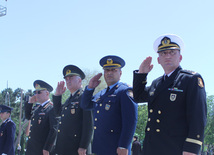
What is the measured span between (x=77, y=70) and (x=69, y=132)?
1377mm

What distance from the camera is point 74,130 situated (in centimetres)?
524

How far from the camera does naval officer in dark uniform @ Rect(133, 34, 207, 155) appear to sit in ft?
9.65

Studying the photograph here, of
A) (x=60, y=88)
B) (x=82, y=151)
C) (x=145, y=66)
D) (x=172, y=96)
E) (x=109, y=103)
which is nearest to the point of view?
(x=172, y=96)

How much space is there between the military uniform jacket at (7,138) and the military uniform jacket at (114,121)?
14.2 ft

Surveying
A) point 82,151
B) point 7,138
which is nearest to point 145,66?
point 82,151

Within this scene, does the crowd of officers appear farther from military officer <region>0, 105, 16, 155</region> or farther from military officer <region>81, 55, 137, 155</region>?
military officer <region>0, 105, 16, 155</region>

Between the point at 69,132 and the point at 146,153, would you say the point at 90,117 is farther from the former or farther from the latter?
the point at 146,153

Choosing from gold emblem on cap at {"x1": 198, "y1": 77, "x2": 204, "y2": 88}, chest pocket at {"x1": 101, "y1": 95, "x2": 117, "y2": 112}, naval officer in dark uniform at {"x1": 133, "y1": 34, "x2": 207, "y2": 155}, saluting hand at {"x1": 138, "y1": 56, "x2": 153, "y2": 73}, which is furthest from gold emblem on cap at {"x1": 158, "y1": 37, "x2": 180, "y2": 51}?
chest pocket at {"x1": 101, "y1": 95, "x2": 117, "y2": 112}

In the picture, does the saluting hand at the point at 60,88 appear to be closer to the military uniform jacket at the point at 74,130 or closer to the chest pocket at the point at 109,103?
the military uniform jacket at the point at 74,130

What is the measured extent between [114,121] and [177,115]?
1403 mm

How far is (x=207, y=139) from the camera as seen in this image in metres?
53.9

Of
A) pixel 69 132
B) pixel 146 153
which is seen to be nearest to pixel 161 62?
pixel 146 153

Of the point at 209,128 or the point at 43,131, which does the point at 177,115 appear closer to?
the point at 43,131

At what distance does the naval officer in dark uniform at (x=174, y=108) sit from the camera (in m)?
2.94
